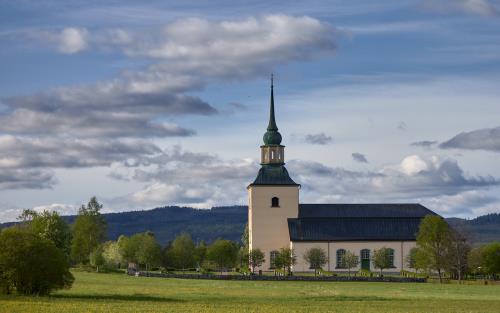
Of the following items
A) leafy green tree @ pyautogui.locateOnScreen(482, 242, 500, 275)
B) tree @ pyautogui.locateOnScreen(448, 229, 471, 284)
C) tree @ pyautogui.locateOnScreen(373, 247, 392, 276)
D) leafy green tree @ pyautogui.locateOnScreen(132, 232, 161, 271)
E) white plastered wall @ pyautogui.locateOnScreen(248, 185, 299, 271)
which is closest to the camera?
tree @ pyautogui.locateOnScreen(448, 229, 471, 284)

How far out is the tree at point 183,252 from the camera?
122938mm

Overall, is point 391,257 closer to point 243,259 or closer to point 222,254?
point 243,259

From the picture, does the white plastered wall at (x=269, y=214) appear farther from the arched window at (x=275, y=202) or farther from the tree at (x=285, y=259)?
the tree at (x=285, y=259)

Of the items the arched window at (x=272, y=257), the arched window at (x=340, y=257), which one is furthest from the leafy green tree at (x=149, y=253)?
the arched window at (x=340, y=257)

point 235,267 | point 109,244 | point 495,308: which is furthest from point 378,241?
point 495,308

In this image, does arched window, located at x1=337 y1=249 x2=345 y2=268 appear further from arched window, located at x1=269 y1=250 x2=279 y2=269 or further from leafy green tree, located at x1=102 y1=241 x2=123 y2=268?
leafy green tree, located at x1=102 y1=241 x2=123 y2=268

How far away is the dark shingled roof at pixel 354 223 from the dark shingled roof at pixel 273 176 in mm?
3875

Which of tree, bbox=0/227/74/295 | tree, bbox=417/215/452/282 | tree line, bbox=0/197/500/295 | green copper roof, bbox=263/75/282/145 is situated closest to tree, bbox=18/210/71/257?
tree line, bbox=0/197/500/295

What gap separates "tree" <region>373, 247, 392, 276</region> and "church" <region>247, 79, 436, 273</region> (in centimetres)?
144

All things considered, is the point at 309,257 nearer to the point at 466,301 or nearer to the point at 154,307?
the point at 466,301

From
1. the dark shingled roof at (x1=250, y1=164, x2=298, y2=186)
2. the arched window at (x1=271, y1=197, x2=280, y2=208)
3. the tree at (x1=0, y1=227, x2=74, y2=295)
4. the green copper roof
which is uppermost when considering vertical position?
the green copper roof

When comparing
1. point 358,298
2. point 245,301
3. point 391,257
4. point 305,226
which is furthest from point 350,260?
point 245,301

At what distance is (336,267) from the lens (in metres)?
107

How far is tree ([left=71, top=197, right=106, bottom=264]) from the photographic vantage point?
128000mm
